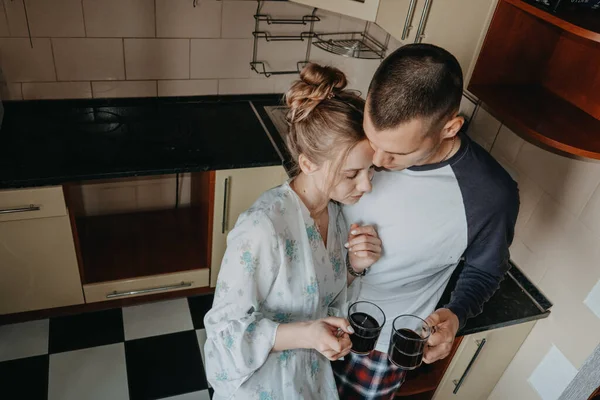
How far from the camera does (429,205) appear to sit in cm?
137

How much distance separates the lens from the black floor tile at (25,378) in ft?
6.49

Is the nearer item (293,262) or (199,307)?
(293,262)

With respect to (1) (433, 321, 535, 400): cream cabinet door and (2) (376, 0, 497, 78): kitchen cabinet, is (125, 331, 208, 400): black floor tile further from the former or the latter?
(2) (376, 0, 497, 78): kitchen cabinet

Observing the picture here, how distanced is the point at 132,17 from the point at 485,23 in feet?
4.70

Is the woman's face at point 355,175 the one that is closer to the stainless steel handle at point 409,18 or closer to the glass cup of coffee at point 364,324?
the glass cup of coffee at point 364,324

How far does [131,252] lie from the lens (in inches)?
94.0

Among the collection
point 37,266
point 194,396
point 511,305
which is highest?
point 511,305

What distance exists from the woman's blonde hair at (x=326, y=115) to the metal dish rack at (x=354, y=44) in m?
1.19

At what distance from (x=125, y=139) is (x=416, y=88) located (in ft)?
4.72

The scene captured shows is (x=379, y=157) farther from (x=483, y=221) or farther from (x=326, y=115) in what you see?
(x=483, y=221)

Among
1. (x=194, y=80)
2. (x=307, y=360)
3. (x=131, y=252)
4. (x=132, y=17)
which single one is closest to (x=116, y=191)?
(x=131, y=252)

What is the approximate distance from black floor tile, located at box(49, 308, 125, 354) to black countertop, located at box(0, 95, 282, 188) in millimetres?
756

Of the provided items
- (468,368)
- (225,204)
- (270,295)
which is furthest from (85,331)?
(468,368)

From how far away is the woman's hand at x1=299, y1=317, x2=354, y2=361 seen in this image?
1.13 metres
